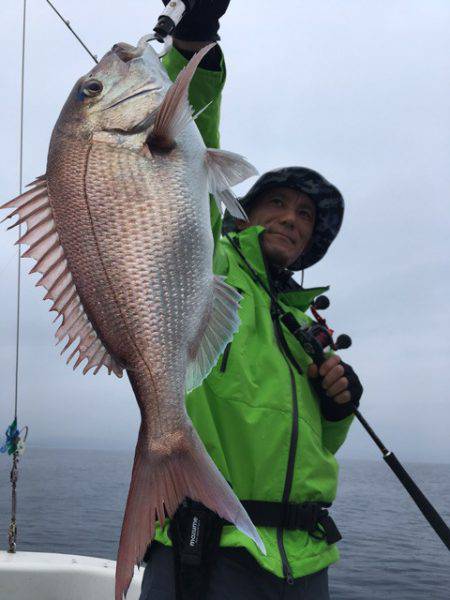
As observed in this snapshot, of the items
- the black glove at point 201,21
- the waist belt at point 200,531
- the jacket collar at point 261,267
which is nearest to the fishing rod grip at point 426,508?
the waist belt at point 200,531

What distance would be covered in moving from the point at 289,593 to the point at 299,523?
237 millimetres

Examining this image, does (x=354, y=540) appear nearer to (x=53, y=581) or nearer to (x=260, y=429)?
(x=53, y=581)

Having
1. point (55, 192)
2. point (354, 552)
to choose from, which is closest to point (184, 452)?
point (55, 192)

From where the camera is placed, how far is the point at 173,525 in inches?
76.1

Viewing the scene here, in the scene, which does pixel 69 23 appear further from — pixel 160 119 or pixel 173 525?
pixel 173 525

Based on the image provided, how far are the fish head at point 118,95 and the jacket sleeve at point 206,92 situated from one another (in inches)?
10.7

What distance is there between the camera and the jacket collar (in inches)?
107

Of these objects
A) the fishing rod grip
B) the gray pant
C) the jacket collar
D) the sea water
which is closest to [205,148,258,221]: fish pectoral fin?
the jacket collar

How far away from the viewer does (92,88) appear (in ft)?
5.19

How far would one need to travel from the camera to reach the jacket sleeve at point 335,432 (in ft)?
8.75

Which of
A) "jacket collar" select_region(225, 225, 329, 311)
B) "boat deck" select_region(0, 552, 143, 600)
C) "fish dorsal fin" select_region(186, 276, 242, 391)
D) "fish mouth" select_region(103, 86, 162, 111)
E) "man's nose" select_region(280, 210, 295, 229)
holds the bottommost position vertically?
"boat deck" select_region(0, 552, 143, 600)

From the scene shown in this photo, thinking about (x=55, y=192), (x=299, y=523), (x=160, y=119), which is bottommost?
(x=299, y=523)

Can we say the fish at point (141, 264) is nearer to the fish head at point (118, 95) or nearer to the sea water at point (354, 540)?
the fish head at point (118, 95)

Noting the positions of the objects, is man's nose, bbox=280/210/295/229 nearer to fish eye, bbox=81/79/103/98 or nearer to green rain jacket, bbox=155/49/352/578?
green rain jacket, bbox=155/49/352/578
